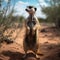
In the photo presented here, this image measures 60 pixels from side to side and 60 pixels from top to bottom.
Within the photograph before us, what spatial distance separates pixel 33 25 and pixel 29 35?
1.17 ft

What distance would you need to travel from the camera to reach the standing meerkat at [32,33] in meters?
7.77

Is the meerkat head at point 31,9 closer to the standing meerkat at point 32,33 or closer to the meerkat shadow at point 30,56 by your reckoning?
the standing meerkat at point 32,33

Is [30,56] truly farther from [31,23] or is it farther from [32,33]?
[31,23]

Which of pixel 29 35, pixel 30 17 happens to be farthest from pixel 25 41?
pixel 30 17

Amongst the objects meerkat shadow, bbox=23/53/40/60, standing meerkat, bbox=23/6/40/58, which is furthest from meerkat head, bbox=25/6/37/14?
meerkat shadow, bbox=23/53/40/60

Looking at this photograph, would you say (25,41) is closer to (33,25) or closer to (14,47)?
(33,25)

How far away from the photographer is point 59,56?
7.46m

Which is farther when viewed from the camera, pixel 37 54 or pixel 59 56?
pixel 37 54

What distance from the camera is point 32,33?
7816mm

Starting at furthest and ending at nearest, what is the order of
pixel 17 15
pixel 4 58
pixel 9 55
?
1. pixel 17 15
2. pixel 9 55
3. pixel 4 58

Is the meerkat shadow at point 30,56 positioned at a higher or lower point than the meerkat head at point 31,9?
lower

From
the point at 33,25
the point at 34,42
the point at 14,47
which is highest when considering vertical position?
the point at 33,25

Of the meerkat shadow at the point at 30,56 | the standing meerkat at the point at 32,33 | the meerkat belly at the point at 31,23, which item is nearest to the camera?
the meerkat shadow at the point at 30,56

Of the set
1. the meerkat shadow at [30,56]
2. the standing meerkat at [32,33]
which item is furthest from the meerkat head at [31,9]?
the meerkat shadow at [30,56]
